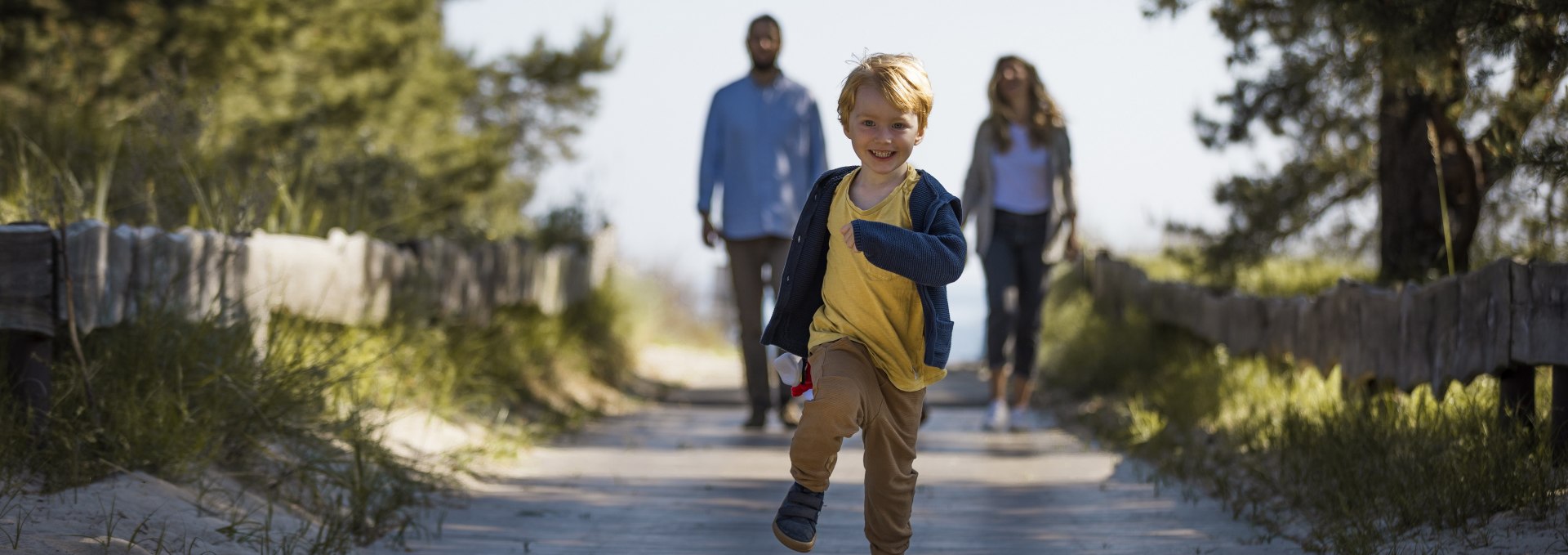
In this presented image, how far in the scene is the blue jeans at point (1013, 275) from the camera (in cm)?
904

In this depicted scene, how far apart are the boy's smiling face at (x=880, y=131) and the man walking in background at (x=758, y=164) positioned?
4.30 metres

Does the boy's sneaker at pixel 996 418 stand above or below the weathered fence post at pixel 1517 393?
below

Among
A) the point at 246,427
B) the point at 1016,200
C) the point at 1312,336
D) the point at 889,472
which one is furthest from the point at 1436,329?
the point at 246,427

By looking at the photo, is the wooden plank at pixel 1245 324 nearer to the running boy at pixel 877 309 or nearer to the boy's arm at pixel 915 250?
the running boy at pixel 877 309

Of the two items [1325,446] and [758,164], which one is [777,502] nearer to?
[1325,446]

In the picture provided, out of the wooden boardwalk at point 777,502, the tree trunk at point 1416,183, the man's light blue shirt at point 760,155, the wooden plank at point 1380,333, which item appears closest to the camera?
the wooden boardwalk at point 777,502

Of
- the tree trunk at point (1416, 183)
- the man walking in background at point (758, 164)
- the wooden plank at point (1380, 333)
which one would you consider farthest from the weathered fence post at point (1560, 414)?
the man walking in background at point (758, 164)

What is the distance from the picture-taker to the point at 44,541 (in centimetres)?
417

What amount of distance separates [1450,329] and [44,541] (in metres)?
4.40

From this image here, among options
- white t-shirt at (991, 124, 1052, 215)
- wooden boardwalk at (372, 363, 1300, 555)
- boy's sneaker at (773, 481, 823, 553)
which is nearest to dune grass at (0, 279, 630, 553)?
wooden boardwalk at (372, 363, 1300, 555)

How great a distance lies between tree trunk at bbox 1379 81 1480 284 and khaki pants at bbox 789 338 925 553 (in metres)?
4.97

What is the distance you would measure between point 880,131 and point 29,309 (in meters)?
2.72

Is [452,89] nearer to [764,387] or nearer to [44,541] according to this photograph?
[764,387]

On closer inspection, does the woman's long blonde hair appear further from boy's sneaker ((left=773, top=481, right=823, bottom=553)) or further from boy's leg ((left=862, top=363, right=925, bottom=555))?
boy's sneaker ((left=773, top=481, right=823, bottom=553))
